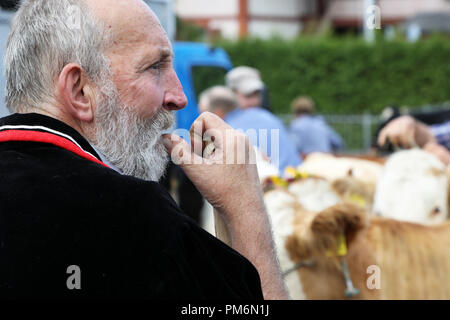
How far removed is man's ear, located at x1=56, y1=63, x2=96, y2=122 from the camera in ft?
4.49

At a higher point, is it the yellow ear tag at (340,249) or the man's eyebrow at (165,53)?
the man's eyebrow at (165,53)

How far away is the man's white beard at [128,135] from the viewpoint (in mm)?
1431

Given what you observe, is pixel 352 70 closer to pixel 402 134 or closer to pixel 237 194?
pixel 402 134

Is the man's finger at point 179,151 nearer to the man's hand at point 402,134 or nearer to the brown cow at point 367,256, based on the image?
the brown cow at point 367,256

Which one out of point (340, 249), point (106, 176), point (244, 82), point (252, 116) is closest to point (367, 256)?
point (340, 249)

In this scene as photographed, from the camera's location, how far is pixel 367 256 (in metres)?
3.10

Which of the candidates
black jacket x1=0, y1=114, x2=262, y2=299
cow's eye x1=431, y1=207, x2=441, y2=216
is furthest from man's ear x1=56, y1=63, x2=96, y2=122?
cow's eye x1=431, y1=207, x2=441, y2=216

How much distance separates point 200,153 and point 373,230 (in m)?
1.86

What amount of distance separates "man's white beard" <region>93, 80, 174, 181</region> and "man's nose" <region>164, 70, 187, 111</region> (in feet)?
0.06

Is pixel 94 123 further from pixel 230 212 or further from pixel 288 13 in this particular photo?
pixel 288 13

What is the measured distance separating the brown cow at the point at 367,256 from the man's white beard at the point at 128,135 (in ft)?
5.05

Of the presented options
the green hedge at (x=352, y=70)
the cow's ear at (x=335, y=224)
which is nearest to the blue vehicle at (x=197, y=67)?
the green hedge at (x=352, y=70)

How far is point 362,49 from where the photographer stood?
59.3 feet

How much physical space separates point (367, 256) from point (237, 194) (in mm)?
1810
